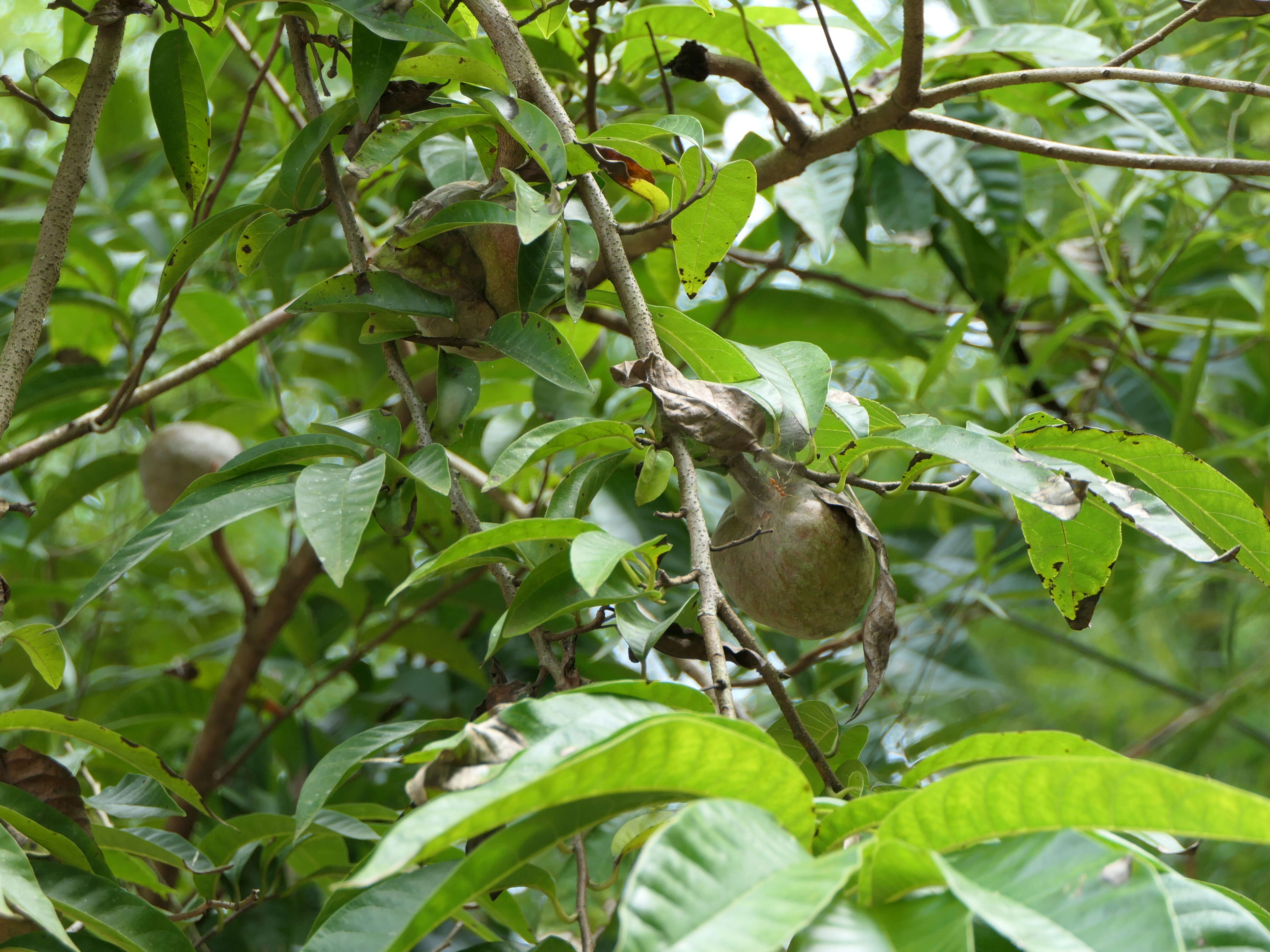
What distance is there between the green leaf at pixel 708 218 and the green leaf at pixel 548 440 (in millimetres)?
152

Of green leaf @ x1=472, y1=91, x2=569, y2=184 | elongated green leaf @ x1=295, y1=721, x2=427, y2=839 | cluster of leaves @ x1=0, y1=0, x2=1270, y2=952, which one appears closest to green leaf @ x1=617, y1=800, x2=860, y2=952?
cluster of leaves @ x1=0, y1=0, x2=1270, y2=952

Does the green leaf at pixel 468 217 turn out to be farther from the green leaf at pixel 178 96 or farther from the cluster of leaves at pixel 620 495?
the green leaf at pixel 178 96

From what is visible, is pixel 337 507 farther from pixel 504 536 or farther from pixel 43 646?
pixel 43 646

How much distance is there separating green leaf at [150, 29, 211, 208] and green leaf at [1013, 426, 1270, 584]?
56 cm

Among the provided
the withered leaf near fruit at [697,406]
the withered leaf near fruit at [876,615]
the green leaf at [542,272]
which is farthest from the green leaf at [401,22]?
the withered leaf near fruit at [876,615]

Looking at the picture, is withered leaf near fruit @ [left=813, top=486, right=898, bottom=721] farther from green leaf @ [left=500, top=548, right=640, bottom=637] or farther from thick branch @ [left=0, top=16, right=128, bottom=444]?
thick branch @ [left=0, top=16, right=128, bottom=444]

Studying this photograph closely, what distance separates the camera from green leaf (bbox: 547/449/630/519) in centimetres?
54

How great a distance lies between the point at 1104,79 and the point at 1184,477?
0.26 meters

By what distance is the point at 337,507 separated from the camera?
0.47 meters

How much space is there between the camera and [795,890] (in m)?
0.28

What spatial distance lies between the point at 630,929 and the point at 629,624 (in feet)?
0.73

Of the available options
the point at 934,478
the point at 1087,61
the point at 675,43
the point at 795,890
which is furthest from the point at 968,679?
the point at 795,890

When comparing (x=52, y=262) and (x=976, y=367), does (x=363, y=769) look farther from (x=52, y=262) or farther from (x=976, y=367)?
(x=976, y=367)

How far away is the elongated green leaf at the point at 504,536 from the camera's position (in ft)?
1.44
